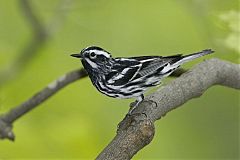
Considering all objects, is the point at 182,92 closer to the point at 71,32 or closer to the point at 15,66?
the point at 15,66

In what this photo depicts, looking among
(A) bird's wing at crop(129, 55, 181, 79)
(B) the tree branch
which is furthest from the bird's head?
(B) the tree branch

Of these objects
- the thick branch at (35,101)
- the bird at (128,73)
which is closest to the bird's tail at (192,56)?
the bird at (128,73)

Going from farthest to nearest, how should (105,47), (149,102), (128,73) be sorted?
Result: (105,47)
(128,73)
(149,102)

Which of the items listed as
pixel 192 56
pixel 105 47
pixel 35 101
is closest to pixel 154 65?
pixel 192 56

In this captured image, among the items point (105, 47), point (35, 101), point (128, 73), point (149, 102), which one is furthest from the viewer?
point (105, 47)

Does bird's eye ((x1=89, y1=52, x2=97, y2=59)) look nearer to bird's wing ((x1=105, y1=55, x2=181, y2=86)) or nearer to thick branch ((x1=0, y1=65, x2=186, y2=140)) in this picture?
bird's wing ((x1=105, y1=55, x2=181, y2=86))

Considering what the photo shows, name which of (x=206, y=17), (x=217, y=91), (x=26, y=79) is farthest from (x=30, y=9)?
(x=217, y=91)

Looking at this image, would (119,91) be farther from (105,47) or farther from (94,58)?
(105,47)
